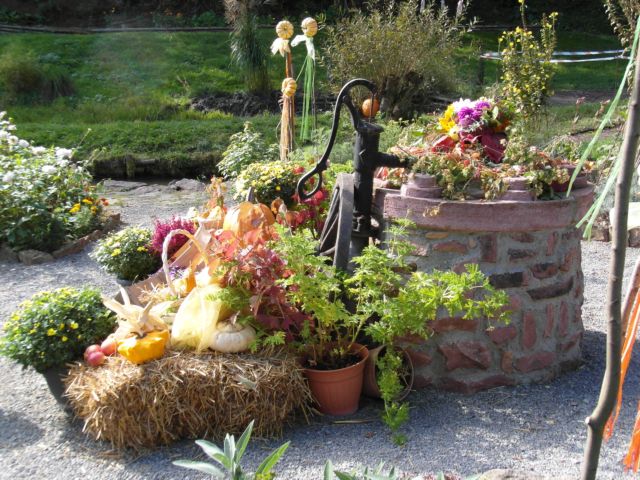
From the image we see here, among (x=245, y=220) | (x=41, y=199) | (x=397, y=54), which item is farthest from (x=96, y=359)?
(x=397, y=54)

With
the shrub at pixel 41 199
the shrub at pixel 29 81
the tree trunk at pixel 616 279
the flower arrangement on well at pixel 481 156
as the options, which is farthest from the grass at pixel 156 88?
the tree trunk at pixel 616 279

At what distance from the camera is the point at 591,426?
4.06 ft

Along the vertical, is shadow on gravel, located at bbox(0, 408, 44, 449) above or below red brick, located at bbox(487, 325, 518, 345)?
below

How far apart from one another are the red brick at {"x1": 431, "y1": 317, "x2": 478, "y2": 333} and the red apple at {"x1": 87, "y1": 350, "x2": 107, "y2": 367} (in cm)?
158

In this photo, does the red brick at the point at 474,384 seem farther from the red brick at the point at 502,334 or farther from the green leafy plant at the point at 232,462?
the green leafy plant at the point at 232,462

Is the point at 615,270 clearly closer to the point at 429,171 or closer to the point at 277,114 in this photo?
the point at 429,171

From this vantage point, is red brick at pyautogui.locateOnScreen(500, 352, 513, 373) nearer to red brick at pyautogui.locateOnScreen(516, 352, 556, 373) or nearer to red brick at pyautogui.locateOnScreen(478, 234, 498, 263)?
red brick at pyautogui.locateOnScreen(516, 352, 556, 373)

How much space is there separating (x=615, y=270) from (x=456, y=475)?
178cm

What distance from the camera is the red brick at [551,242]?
11.1 feet

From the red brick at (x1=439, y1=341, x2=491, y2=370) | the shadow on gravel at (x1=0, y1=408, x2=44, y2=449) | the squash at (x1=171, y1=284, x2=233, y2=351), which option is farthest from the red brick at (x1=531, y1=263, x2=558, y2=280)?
the shadow on gravel at (x1=0, y1=408, x2=44, y2=449)

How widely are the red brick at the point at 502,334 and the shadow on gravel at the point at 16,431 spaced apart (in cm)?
221

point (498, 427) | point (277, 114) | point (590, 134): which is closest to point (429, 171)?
point (498, 427)

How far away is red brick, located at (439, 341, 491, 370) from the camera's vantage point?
3340 mm

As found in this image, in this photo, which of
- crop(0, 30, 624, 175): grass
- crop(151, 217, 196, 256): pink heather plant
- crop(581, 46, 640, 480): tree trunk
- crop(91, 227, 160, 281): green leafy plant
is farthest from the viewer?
crop(0, 30, 624, 175): grass
